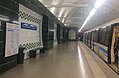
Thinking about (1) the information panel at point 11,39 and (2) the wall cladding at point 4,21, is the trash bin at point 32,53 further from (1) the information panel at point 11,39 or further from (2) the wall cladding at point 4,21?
(2) the wall cladding at point 4,21

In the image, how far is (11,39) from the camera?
755 centimetres

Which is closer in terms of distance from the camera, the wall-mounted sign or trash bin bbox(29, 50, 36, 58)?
the wall-mounted sign

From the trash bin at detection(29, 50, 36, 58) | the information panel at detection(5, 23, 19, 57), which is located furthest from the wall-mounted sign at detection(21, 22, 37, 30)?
the information panel at detection(5, 23, 19, 57)

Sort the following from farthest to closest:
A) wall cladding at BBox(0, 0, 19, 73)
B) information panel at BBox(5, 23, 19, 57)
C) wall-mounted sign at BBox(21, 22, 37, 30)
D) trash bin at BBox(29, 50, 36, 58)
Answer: trash bin at BBox(29, 50, 36, 58) < wall-mounted sign at BBox(21, 22, 37, 30) < information panel at BBox(5, 23, 19, 57) < wall cladding at BBox(0, 0, 19, 73)

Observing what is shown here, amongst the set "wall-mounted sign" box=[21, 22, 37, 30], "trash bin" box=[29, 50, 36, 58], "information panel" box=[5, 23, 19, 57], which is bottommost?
"trash bin" box=[29, 50, 36, 58]

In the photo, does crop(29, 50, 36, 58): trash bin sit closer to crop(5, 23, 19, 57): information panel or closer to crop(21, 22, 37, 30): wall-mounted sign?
crop(21, 22, 37, 30): wall-mounted sign

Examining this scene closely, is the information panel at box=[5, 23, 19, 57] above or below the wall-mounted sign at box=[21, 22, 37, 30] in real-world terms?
below

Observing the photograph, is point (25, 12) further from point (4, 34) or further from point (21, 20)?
point (4, 34)

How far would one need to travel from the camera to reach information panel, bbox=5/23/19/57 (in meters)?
7.17

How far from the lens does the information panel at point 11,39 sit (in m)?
7.17

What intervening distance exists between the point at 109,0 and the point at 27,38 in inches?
225

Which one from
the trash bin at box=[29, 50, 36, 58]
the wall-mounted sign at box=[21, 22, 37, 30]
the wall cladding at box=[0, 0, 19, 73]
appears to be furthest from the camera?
the trash bin at box=[29, 50, 36, 58]

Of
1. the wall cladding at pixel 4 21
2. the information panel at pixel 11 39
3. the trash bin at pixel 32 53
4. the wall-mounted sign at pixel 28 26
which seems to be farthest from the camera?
the trash bin at pixel 32 53

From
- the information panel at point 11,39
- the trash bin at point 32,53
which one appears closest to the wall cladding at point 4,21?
the information panel at point 11,39
